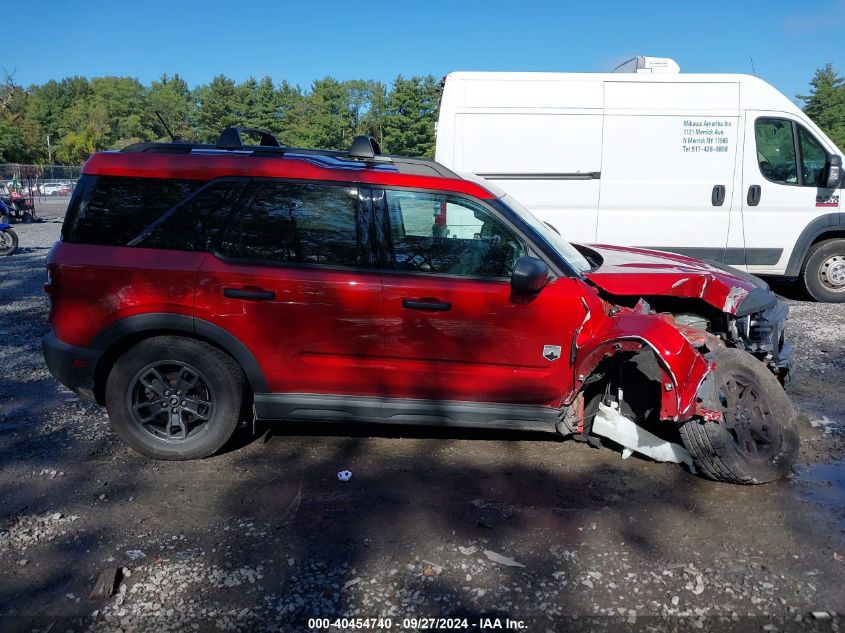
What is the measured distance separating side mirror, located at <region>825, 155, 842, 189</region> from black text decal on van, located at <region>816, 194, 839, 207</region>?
0.20 metres

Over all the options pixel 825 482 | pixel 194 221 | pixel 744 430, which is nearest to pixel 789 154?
pixel 825 482

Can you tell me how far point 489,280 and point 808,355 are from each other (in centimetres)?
419

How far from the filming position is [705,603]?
9.04ft

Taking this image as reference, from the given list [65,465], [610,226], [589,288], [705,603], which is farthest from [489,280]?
[610,226]

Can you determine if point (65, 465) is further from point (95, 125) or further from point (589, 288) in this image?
point (95, 125)

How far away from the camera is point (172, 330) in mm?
3900

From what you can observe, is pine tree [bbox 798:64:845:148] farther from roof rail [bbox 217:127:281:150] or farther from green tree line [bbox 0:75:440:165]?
roof rail [bbox 217:127:281:150]

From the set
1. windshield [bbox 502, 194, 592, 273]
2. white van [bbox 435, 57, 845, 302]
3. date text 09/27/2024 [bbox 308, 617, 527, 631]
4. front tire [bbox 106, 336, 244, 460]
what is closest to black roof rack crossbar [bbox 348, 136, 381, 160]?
windshield [bbox 502, 194, 592, 273]

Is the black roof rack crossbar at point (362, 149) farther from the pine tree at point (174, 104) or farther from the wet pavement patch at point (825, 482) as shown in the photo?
the pine tree at point (174, 104)

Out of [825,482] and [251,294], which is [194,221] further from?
[825,482]

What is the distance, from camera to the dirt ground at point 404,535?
271 centimetres

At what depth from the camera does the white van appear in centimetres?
807

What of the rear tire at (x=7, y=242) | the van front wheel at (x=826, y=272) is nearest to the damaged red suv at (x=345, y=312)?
the van front wheel at (x=826, y=272)

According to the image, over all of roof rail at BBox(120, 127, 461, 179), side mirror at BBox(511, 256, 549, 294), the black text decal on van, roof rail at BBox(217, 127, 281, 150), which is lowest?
side mirror at BBox(511, 256, 549, 294)
